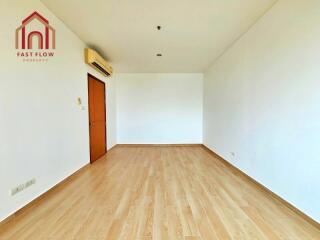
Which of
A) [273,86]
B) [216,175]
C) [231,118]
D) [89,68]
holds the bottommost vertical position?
[216,175]

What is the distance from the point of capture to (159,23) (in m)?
3.06

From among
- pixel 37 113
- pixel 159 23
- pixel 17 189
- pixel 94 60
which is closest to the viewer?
pixel 17 189

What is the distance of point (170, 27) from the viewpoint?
10.5 feet

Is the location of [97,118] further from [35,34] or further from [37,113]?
[35,34]

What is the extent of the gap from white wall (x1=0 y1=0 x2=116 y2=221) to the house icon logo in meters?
0.08

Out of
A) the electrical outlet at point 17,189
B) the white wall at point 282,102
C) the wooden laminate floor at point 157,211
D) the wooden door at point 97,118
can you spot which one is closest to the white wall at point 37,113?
the electrical outlet at point 17,189

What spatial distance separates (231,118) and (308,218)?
7.67 feet

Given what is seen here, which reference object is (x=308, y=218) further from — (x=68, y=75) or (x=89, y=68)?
(x=89, y=68)

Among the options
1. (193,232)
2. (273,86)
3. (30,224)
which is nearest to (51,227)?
(30,224)

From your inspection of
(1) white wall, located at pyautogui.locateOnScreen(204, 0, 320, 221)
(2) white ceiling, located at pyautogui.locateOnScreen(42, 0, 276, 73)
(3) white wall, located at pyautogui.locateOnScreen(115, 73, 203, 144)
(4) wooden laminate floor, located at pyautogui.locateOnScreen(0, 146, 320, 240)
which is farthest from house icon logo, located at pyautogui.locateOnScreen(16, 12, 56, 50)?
(3) white wall, located at pyautogui.locateOnScreen(115, 73, 203, 144)

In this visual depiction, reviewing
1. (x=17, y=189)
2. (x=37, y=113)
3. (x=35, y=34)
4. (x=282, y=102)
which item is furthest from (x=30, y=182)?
(x=282, y=102)

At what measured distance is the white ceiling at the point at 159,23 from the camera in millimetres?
2561

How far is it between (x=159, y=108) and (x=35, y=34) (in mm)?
4560

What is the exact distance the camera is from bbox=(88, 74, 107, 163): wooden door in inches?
171
